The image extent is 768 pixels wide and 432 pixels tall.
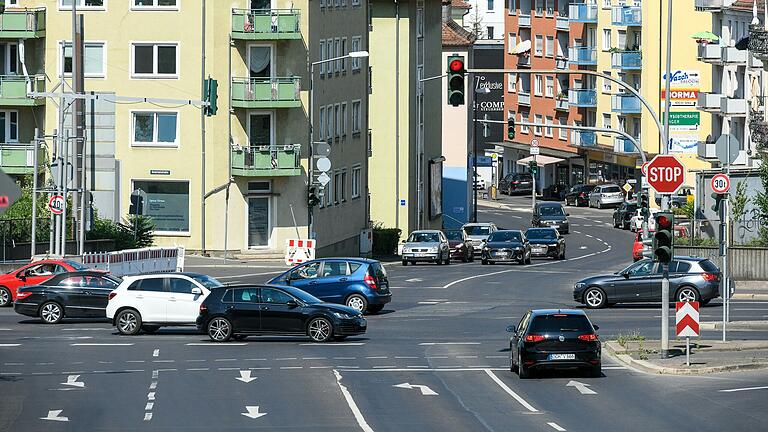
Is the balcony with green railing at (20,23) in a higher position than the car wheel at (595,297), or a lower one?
higher

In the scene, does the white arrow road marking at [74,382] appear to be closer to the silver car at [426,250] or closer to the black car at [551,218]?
the silver car at [426,250]

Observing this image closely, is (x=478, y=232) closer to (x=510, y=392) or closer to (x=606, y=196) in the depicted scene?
(x=606, y=196)

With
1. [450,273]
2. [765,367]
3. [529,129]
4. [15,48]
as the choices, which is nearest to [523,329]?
[765,367]

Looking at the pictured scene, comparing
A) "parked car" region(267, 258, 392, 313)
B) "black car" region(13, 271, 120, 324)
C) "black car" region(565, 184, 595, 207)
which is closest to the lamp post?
"parked car" region(267, 258, 392, 313)

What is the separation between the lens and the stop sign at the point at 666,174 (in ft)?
113

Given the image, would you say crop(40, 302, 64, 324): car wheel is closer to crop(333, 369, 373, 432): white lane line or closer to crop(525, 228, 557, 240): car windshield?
crop(333, 369, 373, 432): white lane line

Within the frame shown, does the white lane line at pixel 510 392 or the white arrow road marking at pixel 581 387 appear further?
the white arrow road marking at pixel 581 387

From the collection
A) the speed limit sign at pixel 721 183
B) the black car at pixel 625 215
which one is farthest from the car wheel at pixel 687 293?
the black car at pixel 625 215

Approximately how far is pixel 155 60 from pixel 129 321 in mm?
30676

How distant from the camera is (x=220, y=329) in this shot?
35.8 meters

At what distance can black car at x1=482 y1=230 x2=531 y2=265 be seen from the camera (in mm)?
67812

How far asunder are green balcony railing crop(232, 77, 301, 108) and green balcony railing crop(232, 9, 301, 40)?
1.81 m

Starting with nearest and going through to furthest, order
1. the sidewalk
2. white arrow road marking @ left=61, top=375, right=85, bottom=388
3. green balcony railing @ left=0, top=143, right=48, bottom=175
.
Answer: white arrow road marking @ left=61, top=375, right=85, bottom=388, the sidewalk, green balcony railing @ left=0, top=143, right=48, bottom=175

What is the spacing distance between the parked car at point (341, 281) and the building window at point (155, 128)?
84.4 ft
